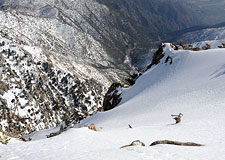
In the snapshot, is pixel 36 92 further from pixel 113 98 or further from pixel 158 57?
pixel 158 57

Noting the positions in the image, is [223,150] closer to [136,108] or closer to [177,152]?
[177,152]

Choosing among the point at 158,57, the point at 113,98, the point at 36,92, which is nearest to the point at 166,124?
the point at 113,98

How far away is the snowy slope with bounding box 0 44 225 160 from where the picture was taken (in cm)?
1254

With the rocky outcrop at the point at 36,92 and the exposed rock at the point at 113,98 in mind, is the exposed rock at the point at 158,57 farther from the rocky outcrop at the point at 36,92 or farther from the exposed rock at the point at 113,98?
the rocky outcrop at the point at 36,92

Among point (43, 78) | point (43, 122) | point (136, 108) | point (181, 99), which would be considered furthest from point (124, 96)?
point (43, 78)

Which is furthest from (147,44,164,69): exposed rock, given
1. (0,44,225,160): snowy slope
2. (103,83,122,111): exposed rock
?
(103,83,122,111): exposed rock

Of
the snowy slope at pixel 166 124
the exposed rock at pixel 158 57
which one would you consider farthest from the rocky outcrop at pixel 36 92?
the snowy slope at pixel 166 124

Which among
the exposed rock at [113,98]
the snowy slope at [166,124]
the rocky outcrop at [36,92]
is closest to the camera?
the snowy slope at [166,124]

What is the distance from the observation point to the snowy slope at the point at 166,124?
41.1 feet

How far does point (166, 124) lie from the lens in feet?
76.9

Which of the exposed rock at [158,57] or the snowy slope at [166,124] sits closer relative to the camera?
the snowy slope at [166,124]

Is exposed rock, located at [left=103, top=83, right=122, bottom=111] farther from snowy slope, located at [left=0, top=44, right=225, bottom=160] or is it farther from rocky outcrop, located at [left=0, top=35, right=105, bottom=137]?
rocky outcrop, located at [left=0, top=35, right=105, bottom=137]

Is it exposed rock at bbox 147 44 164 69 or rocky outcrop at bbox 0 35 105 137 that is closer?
exposed rock at bbox 147 44 164 69

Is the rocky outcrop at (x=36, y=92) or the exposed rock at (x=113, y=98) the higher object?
the rocky outcrop at (x=36, y=92)
